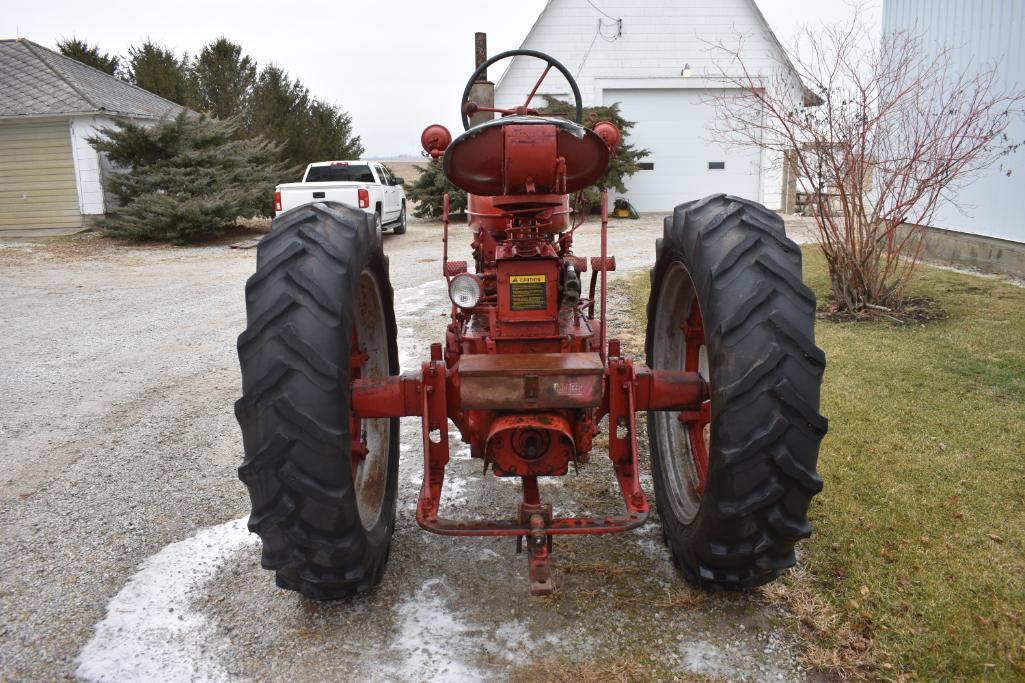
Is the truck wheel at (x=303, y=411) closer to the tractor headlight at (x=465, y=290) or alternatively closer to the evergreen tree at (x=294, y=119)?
the tractor headlight at (x=465, y=290)

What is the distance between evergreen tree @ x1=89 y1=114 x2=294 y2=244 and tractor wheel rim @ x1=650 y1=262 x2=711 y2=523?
14.6m

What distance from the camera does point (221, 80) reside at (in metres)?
26.1

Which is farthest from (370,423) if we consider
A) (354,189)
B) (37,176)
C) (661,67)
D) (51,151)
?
(37,176)

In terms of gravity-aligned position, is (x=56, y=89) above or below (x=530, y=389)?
above

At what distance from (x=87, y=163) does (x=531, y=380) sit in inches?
793

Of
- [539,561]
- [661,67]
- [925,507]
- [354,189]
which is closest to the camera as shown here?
[539,561]

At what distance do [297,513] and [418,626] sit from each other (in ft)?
2.23

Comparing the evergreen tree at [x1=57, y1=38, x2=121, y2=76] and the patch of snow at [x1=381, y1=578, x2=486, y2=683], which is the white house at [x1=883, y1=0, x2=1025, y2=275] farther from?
the evergreen tree at [x1=57, y1=38, x2=121, y2=76]

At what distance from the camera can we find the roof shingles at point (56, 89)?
62.0 ft

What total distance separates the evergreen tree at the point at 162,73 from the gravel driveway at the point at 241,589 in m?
23.7

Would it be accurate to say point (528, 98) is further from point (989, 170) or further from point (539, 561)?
point (989, 170)

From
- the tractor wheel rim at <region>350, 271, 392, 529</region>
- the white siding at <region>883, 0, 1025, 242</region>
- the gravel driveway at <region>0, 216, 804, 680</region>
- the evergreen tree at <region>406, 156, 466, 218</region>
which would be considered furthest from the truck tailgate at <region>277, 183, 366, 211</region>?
the tractor wheel rim at <region>350, 271, 392, 529</region>

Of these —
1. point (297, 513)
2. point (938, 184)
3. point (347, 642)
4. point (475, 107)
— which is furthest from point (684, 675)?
point (938, 184)

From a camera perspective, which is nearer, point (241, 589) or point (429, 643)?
point (429, 643)
